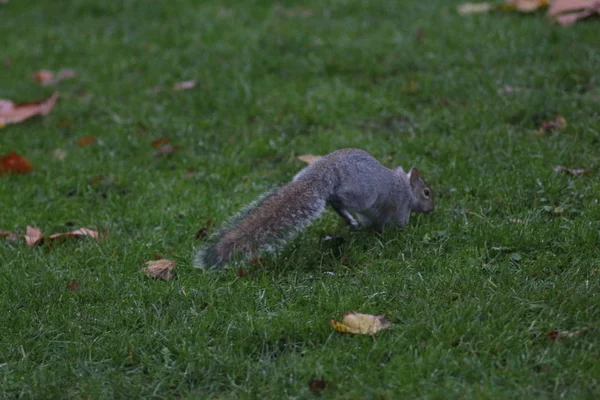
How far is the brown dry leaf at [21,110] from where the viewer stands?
6.71 metres

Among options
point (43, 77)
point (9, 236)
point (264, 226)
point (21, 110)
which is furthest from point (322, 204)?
point (43, 77)

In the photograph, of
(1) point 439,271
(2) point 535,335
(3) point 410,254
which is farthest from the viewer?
(3) point 410,254

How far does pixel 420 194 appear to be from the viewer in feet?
15.5

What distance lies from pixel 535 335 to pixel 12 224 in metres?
3.08

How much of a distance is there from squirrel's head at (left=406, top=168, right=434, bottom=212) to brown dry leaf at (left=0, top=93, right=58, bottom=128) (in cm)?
339

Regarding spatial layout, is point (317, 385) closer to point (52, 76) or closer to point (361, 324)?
point (361, 324)

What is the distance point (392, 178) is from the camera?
4648 mm

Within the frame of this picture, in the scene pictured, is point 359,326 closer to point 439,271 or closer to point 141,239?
point 439,271

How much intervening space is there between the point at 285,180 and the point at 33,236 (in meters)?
1.56

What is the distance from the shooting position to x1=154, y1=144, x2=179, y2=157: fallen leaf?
600 centimetres

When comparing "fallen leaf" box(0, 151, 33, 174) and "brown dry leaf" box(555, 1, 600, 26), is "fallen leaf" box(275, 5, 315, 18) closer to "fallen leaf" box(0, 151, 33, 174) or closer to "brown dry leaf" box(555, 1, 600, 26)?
"brown dry leaf" box(555, 1, 600, 26)

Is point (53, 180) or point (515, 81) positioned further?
point (515, 81)

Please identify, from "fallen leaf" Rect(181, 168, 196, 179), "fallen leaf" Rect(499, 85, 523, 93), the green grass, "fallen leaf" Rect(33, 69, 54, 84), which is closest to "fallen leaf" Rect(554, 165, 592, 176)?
the green grass

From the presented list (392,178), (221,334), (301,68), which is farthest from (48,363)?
(301,68)
